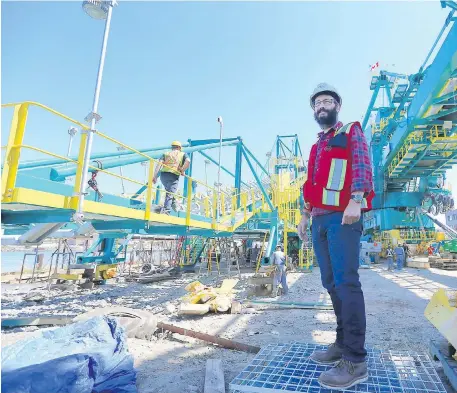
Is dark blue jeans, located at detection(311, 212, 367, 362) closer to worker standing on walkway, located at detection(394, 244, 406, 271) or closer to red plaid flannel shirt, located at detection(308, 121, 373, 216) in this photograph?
red plaid flannel shirt, located at detection(308, 121, 373, 216)

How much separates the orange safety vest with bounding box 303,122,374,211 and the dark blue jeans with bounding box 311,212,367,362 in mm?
125

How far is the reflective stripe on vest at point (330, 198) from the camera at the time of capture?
8.36ft

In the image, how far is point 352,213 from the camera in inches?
93.5

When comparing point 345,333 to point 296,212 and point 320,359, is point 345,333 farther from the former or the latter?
point 296,212

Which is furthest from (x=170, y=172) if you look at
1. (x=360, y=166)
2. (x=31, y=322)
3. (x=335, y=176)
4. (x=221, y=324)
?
(x=360, y=166)

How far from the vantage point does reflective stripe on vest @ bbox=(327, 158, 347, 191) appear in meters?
2.56

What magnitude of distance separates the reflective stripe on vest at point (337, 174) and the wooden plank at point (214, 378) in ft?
7.20

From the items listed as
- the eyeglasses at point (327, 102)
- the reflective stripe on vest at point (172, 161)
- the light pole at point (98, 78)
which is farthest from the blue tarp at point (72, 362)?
the reflective stripe on vest at point (172, 161)

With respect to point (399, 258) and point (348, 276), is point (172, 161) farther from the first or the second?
point (399, 258)

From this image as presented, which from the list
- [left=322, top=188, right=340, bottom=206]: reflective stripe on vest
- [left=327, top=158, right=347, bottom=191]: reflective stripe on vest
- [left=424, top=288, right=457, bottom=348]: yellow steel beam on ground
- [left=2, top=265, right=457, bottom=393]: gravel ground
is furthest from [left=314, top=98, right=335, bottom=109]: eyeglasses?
[left=2, top=265, right=457, bottom=393]: gravel ground

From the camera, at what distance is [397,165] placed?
17.5 meters

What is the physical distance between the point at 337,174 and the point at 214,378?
94.5 inches

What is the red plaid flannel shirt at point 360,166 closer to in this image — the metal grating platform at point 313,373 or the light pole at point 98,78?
the metal grating platform at point 313,373

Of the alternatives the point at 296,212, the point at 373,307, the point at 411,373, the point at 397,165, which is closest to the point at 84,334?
the point at 411,373
